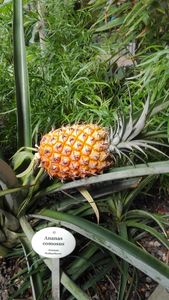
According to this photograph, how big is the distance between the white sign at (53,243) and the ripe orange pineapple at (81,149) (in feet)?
0.41

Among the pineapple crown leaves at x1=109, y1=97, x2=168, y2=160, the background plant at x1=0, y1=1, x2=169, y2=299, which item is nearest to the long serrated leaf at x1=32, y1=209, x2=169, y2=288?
the background plant at x1=0, y1=1, x2=169, y2=299

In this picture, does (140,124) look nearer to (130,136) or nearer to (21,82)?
(130,136)

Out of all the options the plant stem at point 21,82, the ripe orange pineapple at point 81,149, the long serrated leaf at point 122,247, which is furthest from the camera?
the plant stem at point 21,82

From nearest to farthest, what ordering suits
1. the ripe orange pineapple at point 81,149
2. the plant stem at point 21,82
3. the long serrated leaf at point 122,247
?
the long serrated leaf at point 122,247 → the ripe orange pineapple at point 81,149 → the plant stem at point 21,82

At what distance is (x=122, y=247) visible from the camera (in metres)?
0.67

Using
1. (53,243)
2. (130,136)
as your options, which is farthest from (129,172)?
(53,243)

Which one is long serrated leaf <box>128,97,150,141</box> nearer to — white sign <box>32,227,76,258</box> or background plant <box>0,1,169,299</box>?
background plant <box>0,1,169,299</box>

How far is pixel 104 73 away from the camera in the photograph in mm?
1332

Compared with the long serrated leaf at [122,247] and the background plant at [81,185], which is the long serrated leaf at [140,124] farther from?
the long serrated leaf at [122,247]

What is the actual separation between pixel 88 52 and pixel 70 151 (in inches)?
29.4

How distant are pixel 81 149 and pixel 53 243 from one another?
208 millimetres

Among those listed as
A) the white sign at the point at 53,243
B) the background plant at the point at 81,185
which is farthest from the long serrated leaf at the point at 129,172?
the white sign at the point at 53,243

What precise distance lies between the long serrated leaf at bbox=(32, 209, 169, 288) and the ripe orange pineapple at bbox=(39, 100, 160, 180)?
10cm

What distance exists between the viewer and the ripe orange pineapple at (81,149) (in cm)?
74
